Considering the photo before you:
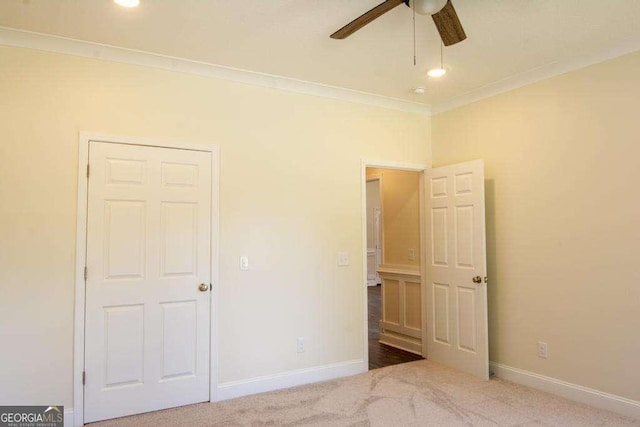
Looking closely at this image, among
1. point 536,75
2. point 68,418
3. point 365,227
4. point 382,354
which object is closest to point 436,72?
point 536,75

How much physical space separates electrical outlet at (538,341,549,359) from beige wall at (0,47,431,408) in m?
1.58

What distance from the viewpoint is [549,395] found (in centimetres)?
342

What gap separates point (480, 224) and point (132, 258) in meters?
3.05

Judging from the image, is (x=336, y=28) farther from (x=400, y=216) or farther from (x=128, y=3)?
(x=400, y=216)

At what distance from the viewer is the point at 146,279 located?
124 inches

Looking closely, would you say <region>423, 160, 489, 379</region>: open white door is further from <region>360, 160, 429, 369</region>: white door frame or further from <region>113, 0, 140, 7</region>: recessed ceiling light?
<region>113, 0, 140, 7</region>: recessed ceiling light

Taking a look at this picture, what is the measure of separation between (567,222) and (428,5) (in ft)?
7.56

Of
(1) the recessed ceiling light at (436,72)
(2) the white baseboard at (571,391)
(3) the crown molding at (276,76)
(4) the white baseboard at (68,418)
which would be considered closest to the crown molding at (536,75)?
(3) the crown molding at (276,76)

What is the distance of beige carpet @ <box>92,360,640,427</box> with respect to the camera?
2939 mm

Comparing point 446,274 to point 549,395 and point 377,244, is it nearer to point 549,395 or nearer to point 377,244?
point 549,395

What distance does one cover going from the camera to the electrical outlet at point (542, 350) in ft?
11.6

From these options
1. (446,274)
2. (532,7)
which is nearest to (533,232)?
(446,274)

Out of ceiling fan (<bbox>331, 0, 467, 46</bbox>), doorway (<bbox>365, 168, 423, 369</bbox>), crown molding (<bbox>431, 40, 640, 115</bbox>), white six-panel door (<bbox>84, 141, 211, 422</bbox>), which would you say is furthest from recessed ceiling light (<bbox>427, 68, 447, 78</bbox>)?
white six-panel door (<bbox>84, 141, 211, 422</bbox>)

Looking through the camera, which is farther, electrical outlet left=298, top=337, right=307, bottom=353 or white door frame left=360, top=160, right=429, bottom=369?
white door frame left=360, top=160, right=429, bottom=369
